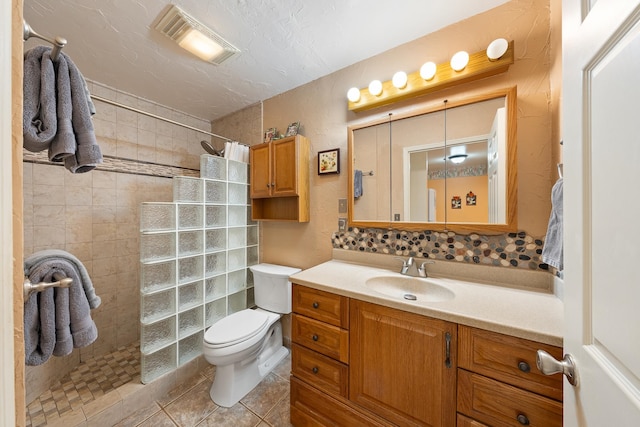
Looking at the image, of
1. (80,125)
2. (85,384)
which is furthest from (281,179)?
(85,384)

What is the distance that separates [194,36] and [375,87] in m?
1.14

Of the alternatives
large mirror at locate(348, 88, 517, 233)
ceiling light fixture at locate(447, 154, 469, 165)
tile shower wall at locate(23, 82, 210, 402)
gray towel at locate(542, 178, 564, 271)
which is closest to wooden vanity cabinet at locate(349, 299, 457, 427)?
gray towel at locate(542, 178, 564, 271)

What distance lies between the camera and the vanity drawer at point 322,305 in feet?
3.65

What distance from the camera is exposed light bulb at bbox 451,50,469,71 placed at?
120cm

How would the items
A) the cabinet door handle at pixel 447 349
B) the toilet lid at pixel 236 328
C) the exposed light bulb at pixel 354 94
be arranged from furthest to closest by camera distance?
1. the exposed light bulb at pixel 354 94
2. the toilet lid at pixel 236 328
3. the cabinet door handle at pixel 447 349

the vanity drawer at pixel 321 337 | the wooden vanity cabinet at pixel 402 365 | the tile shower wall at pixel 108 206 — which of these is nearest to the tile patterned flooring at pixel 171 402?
the tile shower wall at pixel 108 206

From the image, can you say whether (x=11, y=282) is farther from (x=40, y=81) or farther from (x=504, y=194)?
(x=504, y=194)

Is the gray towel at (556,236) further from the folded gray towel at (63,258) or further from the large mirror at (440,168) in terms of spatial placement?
the folded gray towel at (63,258)

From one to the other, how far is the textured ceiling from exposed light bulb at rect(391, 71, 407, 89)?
0.24 meters

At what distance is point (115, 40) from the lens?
139 cm

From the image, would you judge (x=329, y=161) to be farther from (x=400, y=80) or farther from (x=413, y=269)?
(x=413, y=269)

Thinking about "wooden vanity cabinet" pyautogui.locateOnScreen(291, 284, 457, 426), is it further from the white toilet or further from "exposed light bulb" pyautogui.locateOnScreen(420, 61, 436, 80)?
"exposed light bulb" pyautogui.locateOnScreen(420, 61, 436, 80)

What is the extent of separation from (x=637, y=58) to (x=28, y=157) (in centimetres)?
275

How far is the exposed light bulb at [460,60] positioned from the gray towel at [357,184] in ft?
2.53
